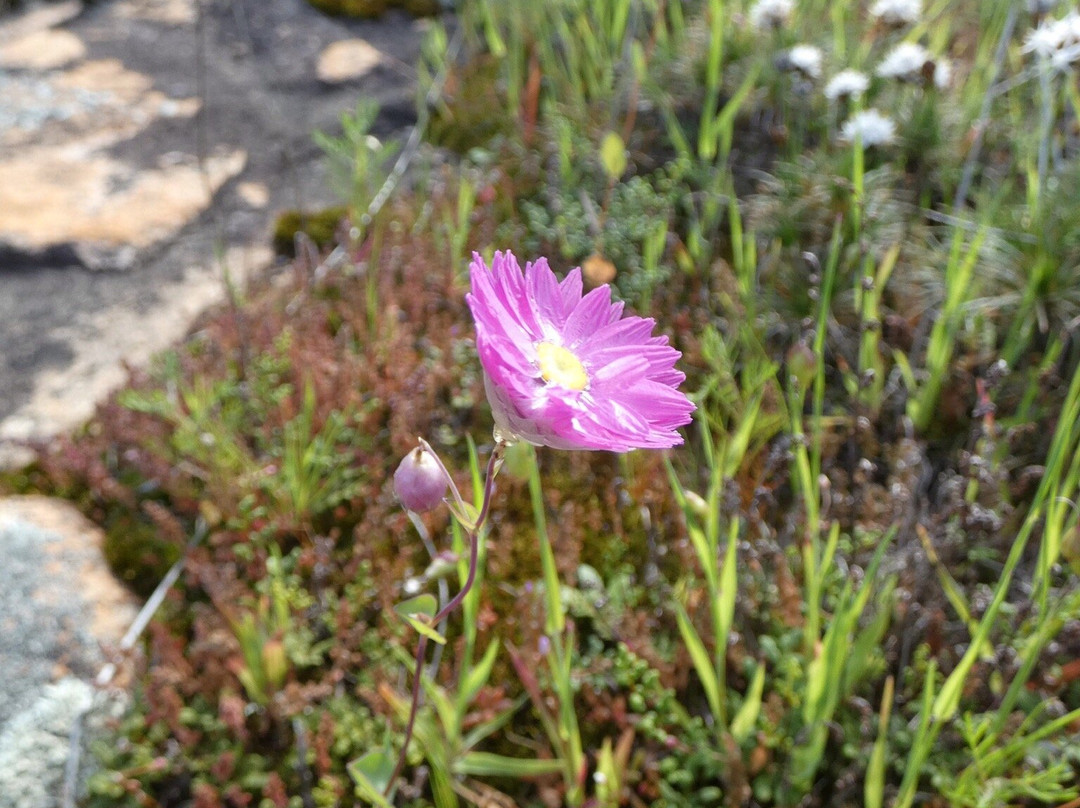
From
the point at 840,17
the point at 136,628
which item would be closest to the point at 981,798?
the point at 136,628

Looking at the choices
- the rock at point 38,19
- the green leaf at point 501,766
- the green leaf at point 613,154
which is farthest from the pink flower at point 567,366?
the rock at point 38,19

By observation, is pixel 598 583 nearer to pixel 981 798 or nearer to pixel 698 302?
pixel 981 798

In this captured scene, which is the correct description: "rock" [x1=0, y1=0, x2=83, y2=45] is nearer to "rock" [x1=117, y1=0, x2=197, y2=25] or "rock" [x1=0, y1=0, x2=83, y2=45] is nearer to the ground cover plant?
"rock" [x1=117, y1=0, x2=197, y2=25]

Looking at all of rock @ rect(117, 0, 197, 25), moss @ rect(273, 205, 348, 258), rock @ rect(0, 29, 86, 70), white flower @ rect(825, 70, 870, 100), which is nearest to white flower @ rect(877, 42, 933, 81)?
white flower @ rect(825, 70, 870, 100)

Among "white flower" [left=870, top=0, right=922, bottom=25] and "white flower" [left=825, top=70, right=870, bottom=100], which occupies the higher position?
"white flower" [left=870, top=0, right=922, bottom=25]

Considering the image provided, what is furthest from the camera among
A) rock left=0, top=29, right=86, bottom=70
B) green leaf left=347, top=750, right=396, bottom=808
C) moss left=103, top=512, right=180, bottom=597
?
rock left=0, top=29, right=86, bottom=70

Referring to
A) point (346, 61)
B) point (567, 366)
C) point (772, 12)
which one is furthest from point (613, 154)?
point (346, 61)

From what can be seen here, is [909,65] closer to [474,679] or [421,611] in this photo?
[474,679]
